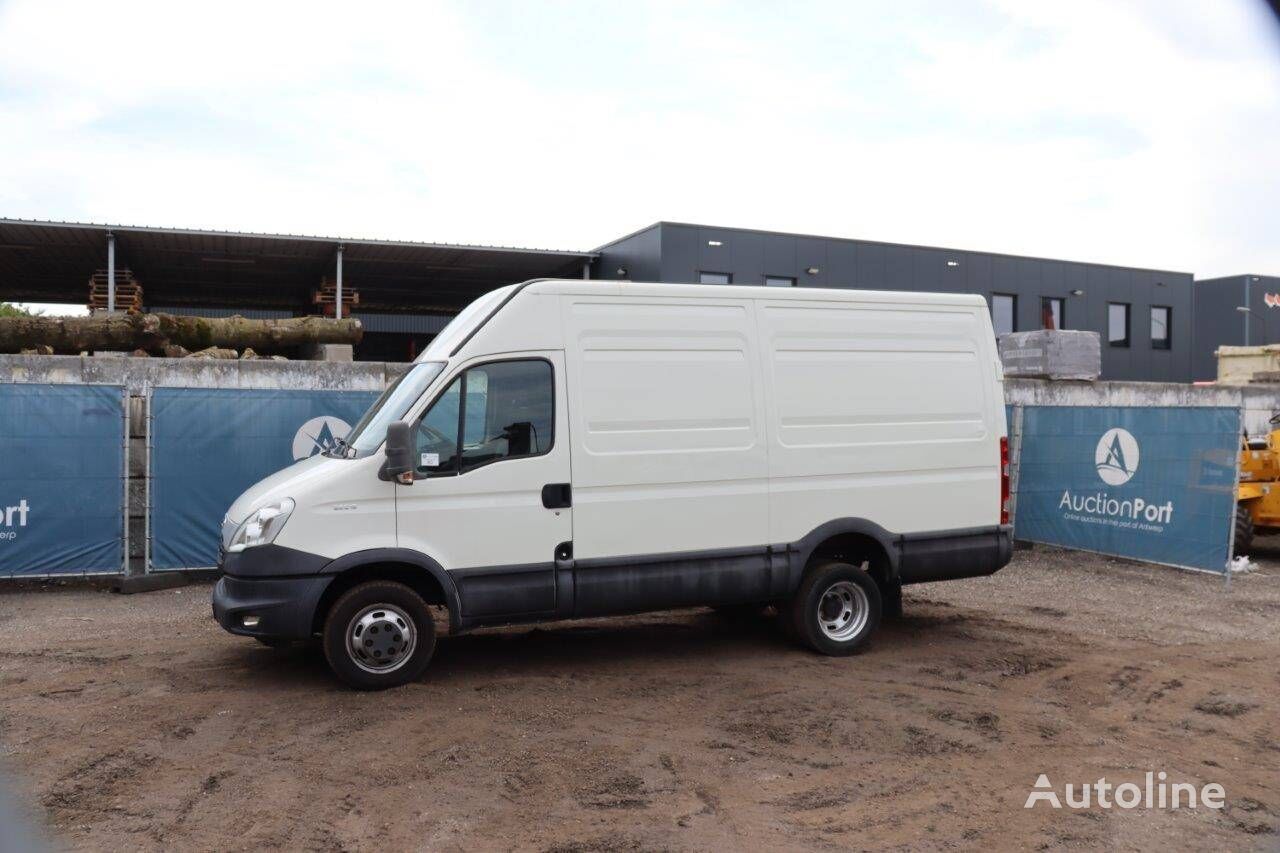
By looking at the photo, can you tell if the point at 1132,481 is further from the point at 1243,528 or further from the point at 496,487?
the point at 496,487

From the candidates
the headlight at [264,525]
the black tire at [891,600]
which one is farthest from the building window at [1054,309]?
the headlight at [264,525]

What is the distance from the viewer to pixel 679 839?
14.1 ft

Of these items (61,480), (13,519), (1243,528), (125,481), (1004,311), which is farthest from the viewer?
(1004,311)

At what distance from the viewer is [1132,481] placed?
11.9m

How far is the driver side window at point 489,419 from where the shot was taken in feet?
21.6

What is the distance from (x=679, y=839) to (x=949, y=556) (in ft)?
14.1

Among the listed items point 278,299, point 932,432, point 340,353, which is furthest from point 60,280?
point 932,432

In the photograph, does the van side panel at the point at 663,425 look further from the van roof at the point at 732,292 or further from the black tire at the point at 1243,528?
the black tire at the point at 1243,528

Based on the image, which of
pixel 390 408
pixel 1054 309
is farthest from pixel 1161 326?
pixel 390 408

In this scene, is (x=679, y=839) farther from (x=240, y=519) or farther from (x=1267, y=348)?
(x=1267, y=348)

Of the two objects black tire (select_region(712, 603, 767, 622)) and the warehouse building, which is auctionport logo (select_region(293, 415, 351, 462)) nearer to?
black tire (select_region(712, 603, 767, 622))

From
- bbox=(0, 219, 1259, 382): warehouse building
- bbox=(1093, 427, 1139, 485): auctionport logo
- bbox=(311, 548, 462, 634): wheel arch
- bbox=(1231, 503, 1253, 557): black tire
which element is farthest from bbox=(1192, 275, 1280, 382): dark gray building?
bbox=(311, 548, 462, 634): wheel arch

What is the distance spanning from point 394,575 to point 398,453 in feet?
3.05

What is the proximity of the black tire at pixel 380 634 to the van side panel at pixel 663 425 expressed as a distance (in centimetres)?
115
